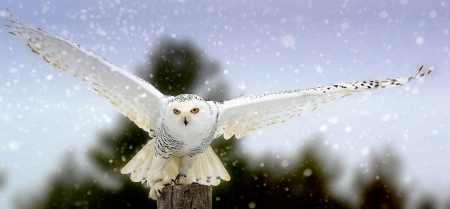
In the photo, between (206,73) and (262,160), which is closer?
(206,73)

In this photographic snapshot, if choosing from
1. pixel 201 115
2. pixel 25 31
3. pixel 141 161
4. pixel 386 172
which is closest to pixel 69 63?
pixel 25 31

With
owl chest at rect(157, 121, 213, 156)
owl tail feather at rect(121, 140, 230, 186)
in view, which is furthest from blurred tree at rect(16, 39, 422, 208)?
owl chest at rect(157, 121, 213, 156)

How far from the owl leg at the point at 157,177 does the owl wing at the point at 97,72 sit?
59cm

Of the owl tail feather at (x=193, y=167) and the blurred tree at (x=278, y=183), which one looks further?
the blurred tree at (x=278, y=183)

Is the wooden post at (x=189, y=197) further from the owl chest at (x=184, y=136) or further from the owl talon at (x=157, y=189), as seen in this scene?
the owl chest at (x=184, y=136)

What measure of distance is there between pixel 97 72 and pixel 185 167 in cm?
125

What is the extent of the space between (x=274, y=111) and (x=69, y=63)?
6.93ft

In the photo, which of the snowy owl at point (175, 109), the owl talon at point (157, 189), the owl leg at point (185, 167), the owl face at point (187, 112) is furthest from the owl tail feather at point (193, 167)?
the owl face at point (187, 112)

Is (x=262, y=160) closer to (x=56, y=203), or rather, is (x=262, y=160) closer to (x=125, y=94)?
(x=56, y=203)

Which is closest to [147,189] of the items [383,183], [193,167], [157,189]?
[193,167]

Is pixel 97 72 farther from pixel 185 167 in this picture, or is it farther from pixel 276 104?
pixel 276 104

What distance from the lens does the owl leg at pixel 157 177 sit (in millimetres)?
3835

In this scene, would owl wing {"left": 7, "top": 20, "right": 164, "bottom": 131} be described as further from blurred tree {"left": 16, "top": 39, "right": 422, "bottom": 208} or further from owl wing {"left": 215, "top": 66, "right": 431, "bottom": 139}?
blurred tree {"left": 16, "top": 39, "right": 422, "bottom": 208}

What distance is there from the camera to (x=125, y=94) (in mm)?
4465
